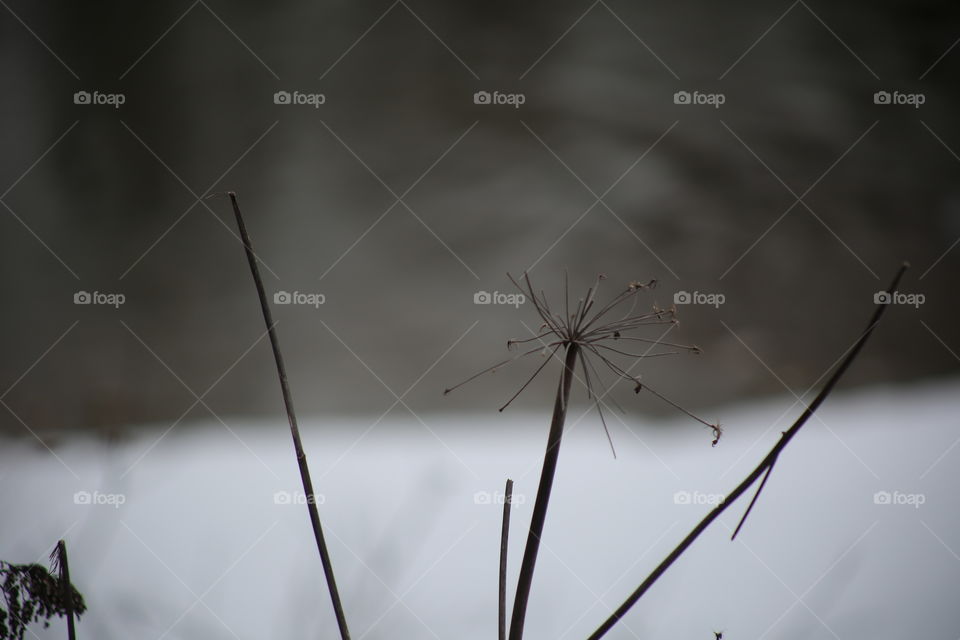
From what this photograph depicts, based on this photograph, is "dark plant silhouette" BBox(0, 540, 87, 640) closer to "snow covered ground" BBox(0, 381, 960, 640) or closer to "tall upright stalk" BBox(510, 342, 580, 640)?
"snow covered ground" BBox(0, 381, 960, 640)

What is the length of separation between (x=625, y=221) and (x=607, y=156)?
3.9 inches

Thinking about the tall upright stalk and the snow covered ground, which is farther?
the snow covered ground

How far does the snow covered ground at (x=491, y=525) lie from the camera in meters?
0.91

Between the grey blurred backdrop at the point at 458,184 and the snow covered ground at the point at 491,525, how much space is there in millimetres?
65

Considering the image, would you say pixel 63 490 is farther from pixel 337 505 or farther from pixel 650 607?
pixel 650 607

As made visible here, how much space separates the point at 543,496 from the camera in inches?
20.2

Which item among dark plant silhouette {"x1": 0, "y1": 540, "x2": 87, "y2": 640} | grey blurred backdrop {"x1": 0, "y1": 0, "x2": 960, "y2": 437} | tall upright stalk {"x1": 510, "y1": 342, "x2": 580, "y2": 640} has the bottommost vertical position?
dark plant silhouette {"x1": 0, "y1": 540, "x2": 87, "y2": 640}

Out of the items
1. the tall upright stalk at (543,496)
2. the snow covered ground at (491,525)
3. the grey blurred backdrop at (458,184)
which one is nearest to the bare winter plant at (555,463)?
the tall upright stalk at (543,496)

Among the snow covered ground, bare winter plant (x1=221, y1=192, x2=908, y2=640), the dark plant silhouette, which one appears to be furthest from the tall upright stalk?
the dark plant silhouette

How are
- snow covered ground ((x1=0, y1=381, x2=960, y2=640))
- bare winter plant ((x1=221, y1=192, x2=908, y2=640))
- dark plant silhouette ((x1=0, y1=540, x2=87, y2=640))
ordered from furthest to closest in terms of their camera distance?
1. snow covered ground ((x1=0, y1=381, x2=960, y2=640))
2. dark plant silhouette ((x1=0, y1=540, x2=87, y2=640))
3. bare winter plant ((x1=221, y1=192, x2=908, y2=640))

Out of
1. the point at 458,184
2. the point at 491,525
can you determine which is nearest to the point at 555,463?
the point at 491,525

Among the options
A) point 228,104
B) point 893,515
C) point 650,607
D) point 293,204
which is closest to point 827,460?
point 893,515

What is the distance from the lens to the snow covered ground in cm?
91

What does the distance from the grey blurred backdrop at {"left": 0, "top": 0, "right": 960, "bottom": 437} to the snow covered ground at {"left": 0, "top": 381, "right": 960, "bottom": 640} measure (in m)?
0.06
